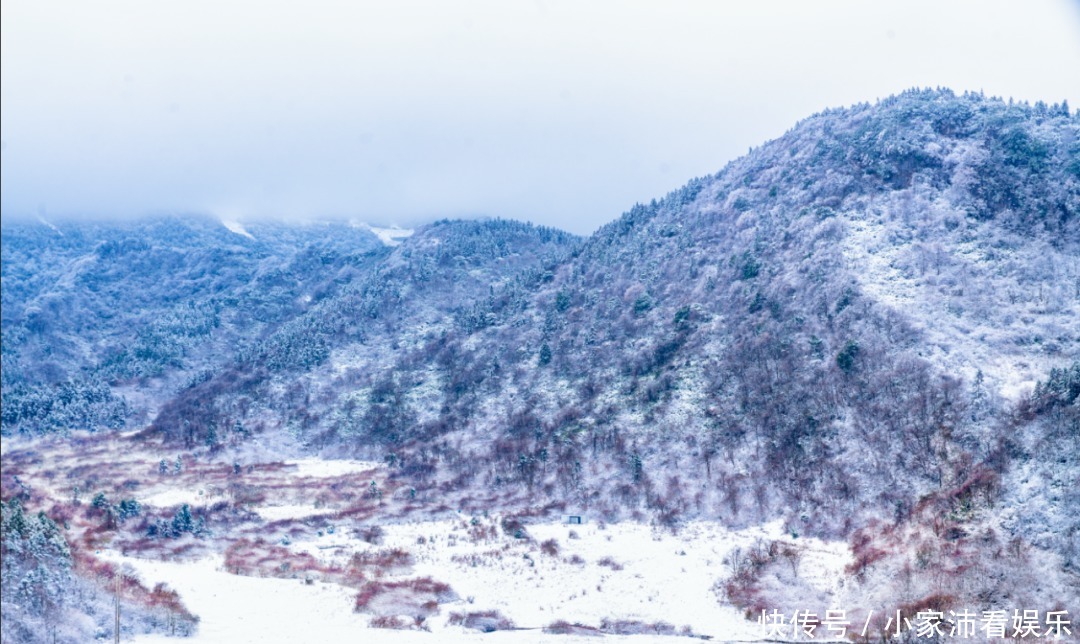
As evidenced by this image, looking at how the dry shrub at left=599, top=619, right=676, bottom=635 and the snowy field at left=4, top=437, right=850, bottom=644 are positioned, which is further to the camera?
the snowy field at left=4, top=437, right=850, bottom=644

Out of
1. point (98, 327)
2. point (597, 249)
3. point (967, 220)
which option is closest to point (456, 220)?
point (597, 249)

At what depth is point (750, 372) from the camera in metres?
50.8

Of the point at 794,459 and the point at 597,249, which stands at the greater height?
the point at 597,249

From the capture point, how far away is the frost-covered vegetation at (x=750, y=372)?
32656 millimetres

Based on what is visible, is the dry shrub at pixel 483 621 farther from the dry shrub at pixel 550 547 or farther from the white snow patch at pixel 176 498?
the white snow patch at pixel 176 498

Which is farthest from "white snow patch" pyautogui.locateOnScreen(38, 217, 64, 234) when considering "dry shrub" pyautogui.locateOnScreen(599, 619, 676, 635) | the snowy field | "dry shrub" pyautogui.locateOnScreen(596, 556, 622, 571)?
"dry shrub" pyautogui.locateOnScreen(599, 619, 676, 635)

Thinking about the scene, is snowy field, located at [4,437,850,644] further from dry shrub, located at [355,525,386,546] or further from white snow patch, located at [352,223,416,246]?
white snow patch, located at [352,223,416,246]

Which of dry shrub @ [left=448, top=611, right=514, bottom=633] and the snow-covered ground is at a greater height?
the snow-covered ground

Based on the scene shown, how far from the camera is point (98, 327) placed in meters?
116

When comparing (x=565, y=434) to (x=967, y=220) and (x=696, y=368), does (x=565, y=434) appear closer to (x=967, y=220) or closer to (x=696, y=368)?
(x=696, y=368)

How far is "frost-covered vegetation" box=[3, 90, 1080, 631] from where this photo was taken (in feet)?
107

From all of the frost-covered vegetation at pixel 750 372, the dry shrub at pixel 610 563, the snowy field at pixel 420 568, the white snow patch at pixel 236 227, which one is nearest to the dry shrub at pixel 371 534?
the snowy field at pixel 420 568

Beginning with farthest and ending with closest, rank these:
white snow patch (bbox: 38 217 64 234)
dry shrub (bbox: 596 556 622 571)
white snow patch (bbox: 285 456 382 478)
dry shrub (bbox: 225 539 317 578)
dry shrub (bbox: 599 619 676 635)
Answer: white snow patch (bbox: 38 217 64 234), white snow patch (bbox: 285 456 382 478), dry shrub (bbox: 225 539 317 578), dry shrub (bbox: 596 556 622 571), dry shrub (bbox: 599 619 676 635)

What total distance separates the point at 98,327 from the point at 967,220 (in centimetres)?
11895
